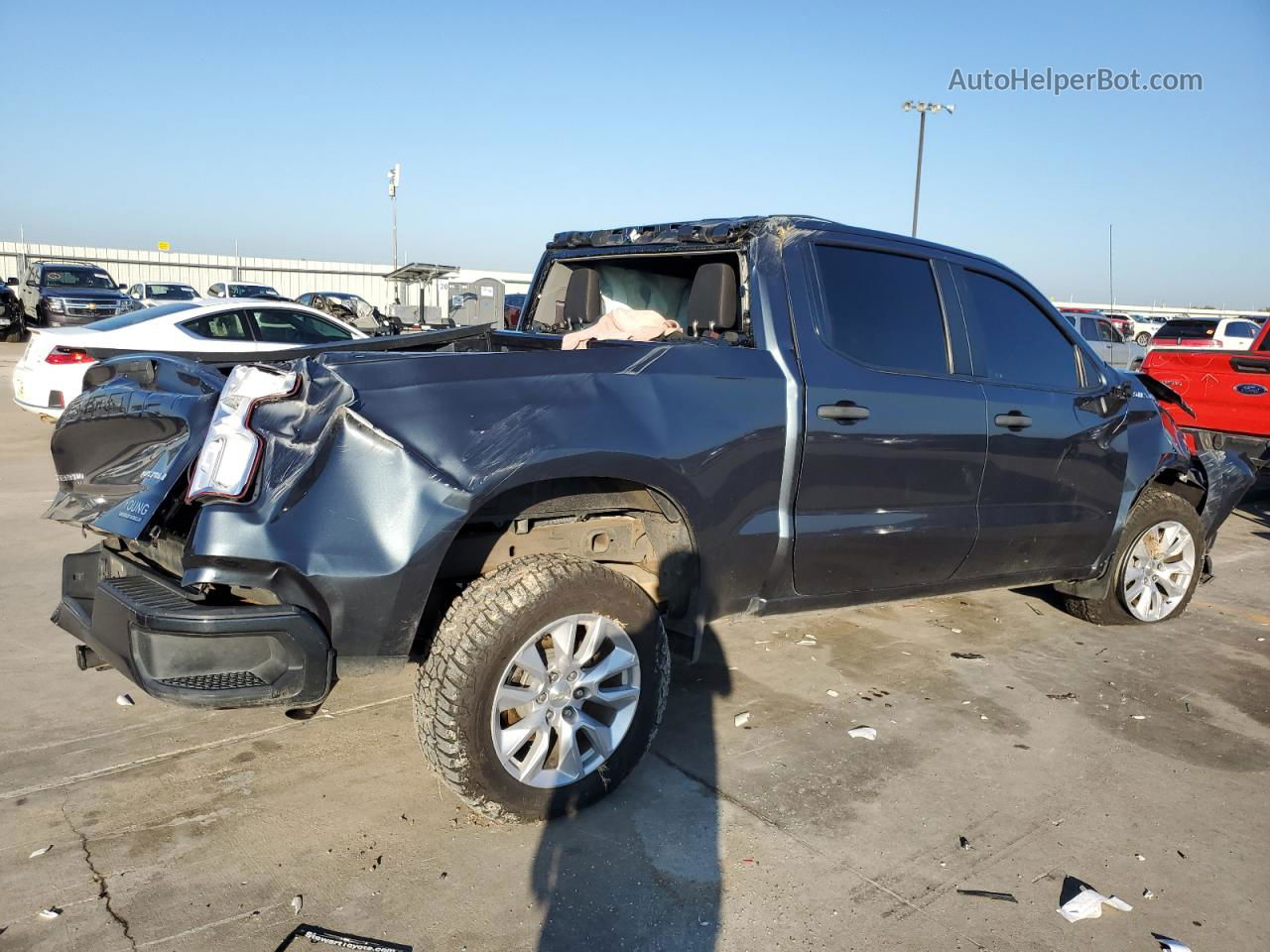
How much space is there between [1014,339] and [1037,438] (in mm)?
473

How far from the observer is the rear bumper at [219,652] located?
2619 mm

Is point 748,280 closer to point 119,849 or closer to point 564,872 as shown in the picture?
point 564,872

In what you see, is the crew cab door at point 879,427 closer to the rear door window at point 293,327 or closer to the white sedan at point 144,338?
the white sedan at point 144,338

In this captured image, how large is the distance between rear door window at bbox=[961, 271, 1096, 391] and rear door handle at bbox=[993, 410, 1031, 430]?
17 centimetres

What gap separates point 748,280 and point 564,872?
7.12ft

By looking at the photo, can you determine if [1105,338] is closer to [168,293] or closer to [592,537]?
[592,537]

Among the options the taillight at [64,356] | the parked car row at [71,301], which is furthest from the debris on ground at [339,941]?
the parked car row at [71,301]

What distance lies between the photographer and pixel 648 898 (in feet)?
8.91

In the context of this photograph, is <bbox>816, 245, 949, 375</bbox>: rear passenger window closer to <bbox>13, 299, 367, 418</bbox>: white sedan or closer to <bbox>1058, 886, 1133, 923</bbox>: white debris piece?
<bbox>1058, 886, 1133, 923</bbox>: white debris piece

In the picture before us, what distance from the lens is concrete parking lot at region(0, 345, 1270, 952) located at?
103 inches

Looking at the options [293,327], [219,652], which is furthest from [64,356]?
[219,652]

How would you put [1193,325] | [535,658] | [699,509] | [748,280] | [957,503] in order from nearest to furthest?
[535,658] → [699,509] → [748,280] → [957,503] → [1193,325]

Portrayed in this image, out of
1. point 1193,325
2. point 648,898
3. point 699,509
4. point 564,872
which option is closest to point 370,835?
point 564,872

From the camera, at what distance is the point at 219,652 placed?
2.66m
